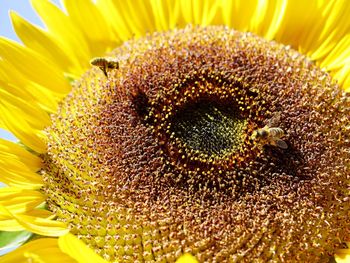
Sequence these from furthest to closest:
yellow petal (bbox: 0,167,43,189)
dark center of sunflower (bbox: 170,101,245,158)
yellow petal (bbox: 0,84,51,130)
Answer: yellow petal (bbox: 0,84,51,130)
yellow petal (bbox: 0,167,43,189)
dark center of sunflower (bbox: 170,101,245,158)

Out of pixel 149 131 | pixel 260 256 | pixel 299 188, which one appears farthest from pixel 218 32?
pixel 260 256

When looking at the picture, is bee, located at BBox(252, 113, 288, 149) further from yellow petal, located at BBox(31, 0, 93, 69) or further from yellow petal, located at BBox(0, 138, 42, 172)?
yellow petal, located at BBox(31, 0, 93, 69)

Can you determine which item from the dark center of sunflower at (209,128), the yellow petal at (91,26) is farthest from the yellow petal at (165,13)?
the dark center of sunflower at (209,128)

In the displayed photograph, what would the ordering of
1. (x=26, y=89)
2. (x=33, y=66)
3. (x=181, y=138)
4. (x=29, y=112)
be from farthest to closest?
1. (x=33, y=66)
2. (x=26, y=89)
3. (x=29, y=112)
4. (x=181, y=138)

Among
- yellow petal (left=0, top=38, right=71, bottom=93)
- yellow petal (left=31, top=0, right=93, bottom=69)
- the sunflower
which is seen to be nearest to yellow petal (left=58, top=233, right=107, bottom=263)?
the sunflower

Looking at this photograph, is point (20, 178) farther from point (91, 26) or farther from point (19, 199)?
point (91, 26)

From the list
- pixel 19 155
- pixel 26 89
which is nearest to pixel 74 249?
pixel 19 155
